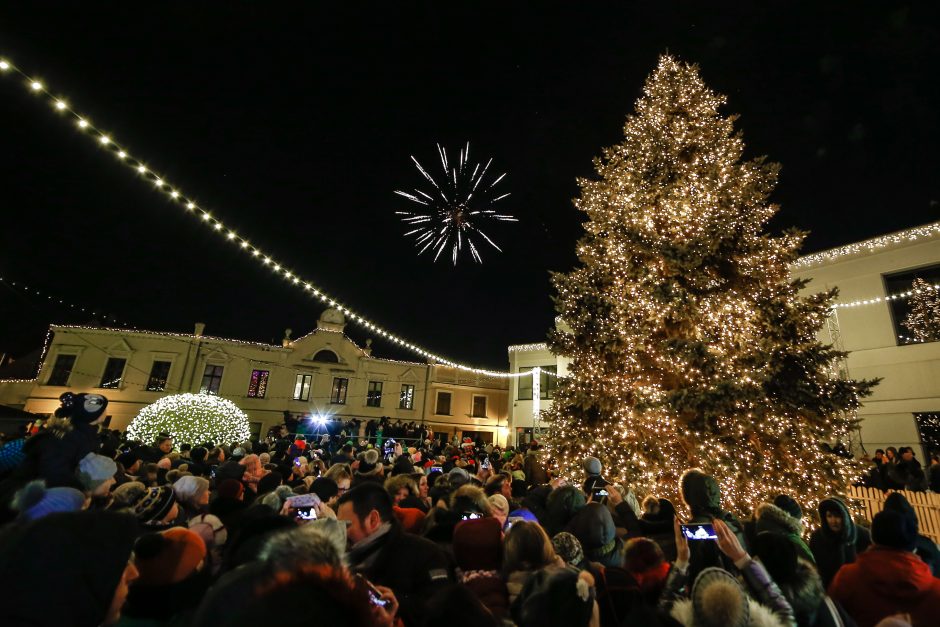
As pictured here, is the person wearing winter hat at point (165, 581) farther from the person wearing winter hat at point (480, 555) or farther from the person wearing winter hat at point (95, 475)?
the person wearing winter hat at point (95, 475)

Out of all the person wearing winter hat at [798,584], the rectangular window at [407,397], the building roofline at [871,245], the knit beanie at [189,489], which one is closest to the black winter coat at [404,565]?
the person wearing winter hat at [798,584]

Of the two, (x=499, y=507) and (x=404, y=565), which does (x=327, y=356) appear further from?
(x=404, y=565)

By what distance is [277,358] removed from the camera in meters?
33.0

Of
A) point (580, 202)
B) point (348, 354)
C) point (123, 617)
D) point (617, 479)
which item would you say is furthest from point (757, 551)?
point (348, 354)

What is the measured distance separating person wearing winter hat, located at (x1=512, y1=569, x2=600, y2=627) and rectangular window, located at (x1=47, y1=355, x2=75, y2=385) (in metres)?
39.6

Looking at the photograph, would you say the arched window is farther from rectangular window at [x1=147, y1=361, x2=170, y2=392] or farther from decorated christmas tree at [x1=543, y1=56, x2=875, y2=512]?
decorated christmas tree at [x1=543, y1=56, x2=875, y2=512]

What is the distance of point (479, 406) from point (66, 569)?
36.4 metres

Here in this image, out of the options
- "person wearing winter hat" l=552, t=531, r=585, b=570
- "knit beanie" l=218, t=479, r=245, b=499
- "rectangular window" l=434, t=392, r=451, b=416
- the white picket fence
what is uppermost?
"rectangular window" l=434, t=392, r=451, b=416

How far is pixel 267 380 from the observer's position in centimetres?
3250

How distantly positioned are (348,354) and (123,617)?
34.0m

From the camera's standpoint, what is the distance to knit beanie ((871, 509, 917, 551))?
106 inches

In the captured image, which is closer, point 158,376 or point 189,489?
point 189,489

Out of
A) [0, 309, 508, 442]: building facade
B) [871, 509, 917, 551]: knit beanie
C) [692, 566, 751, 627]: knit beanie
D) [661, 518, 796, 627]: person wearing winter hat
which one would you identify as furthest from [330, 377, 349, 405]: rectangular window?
[692, 566, 751, 627]: knit beanie

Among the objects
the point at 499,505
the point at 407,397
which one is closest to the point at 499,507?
the point at 499,505
